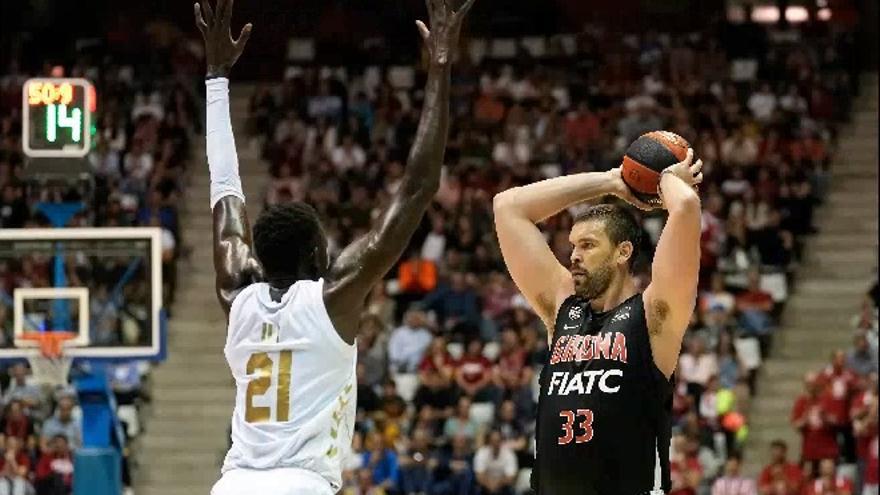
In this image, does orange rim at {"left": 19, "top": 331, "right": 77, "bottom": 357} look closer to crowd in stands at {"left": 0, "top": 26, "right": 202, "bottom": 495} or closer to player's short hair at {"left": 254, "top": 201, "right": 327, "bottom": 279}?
crowd in stands at {"left": 0, "top": 26, "right": 202, "bottom": 495}

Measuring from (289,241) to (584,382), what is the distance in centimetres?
114

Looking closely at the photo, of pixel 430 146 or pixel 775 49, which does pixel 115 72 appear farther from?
pixel 430 146

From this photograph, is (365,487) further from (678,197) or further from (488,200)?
(678,197)

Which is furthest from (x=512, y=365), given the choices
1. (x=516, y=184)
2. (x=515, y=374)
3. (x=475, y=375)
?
(x=516, y=184)

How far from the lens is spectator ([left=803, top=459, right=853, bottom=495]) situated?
16.4 metres

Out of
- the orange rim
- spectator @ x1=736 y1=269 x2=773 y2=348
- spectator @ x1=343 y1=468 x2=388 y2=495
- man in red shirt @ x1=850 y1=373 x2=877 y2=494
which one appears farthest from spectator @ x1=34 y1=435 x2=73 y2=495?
man in red shirt @ x1=850 y1=373 x2=877 y2=494

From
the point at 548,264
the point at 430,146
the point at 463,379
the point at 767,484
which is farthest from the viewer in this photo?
the point at 463,379

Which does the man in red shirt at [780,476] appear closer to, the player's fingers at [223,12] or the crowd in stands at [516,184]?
the crowd in stands at [516,184]

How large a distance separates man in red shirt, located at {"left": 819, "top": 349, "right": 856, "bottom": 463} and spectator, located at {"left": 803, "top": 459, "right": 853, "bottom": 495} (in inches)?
21.6

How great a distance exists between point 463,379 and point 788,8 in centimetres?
1069

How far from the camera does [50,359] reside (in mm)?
11578

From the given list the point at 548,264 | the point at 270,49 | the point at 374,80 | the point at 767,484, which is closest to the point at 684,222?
the point at 548,264

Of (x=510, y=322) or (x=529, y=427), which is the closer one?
(x=529, y=427)

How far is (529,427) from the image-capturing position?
1753 centimetres
